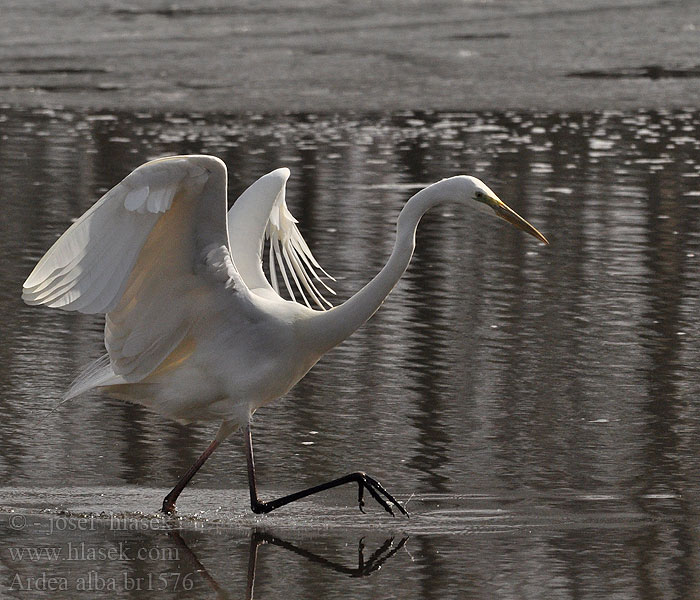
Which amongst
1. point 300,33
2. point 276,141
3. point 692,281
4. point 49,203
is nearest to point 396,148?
point 276,141

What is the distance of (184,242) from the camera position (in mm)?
5898

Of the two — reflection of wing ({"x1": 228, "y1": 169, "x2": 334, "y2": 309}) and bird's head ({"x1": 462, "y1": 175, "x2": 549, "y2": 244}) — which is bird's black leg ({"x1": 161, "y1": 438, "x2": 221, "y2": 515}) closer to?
reflection of wing ({"x1": 228, "y1": 169, "x2": 334, "y2": 309})

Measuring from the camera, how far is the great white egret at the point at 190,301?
5.68 m

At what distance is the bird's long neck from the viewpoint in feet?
20.5

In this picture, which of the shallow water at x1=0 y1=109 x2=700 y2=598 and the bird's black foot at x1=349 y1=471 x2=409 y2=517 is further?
the bird's black foot at x1=349 y1=471 x2=409 y2=517

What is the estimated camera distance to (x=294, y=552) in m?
5.59

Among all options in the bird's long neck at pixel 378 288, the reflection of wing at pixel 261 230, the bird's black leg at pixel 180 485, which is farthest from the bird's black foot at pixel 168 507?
the reflection of wing at pixel 261 230

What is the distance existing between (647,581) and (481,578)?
1.83 feet

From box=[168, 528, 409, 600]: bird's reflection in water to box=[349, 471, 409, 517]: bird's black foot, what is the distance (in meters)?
0.20

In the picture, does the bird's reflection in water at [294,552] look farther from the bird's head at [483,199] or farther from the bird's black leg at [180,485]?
the bird's head at [483,199]

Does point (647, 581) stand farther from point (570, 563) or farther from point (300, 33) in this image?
point (300, 33)

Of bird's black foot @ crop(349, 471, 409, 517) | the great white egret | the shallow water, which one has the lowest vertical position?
the shallow water

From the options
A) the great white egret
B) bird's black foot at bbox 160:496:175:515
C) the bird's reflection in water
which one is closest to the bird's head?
the great white egret

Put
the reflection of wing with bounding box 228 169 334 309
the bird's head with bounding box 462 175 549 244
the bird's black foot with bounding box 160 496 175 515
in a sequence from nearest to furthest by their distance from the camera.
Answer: the bird's black foot with bounding box 160 496 175 515 < the bird's head with bounding box 462 175 549 244 < the reflection of wing with bounding box 228 169 334 309
